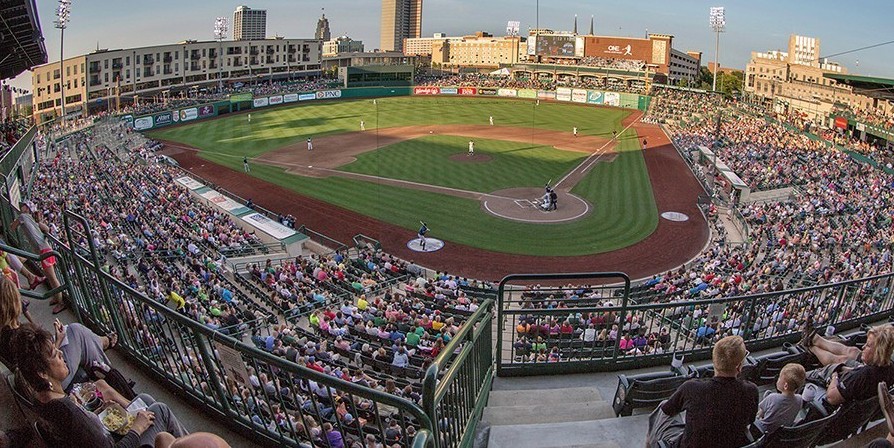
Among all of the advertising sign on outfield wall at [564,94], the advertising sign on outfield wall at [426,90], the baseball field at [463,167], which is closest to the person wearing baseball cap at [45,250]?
the baseball field at [463,167]

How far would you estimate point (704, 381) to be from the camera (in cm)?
471

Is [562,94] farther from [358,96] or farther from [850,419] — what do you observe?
[850,419]

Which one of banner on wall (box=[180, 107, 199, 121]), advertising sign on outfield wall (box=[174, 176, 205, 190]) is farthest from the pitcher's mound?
banner on wall (box=[180, 107, 199, 121])

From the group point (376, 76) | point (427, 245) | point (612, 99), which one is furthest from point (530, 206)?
point (376, 76)

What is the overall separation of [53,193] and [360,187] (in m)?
17.1

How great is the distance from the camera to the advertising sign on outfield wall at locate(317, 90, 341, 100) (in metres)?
86.0

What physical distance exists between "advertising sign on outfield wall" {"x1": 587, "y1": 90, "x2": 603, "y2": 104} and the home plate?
→ 63833 mm

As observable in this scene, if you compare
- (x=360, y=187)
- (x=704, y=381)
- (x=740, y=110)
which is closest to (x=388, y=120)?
(x=360, y=187)

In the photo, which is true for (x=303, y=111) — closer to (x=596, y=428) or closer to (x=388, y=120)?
(x=388, y=120)

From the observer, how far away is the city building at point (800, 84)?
64938 mm

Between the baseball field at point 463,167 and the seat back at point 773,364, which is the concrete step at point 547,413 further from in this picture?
the baseball field at point 463,167

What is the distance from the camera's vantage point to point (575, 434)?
5.72 meters

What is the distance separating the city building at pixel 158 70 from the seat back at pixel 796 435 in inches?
3267

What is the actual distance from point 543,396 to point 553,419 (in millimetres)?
755
